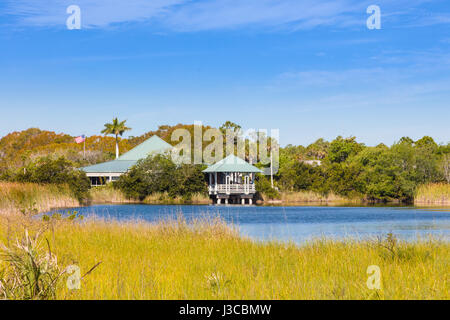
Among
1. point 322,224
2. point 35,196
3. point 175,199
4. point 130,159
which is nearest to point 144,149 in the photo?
point 130,159

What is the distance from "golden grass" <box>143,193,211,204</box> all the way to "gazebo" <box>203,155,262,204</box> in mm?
853

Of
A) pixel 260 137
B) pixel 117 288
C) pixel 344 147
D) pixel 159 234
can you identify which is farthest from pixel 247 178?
pixel 117 288

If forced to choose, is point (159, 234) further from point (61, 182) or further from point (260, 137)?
point (260, 137)

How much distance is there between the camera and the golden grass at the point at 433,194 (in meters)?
41.7

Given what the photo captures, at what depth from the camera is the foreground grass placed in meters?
6.60

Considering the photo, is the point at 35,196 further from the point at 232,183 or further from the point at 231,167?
the point at 232,183

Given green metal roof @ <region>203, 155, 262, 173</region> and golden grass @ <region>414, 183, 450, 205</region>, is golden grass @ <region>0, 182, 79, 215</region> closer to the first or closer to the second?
green metal roof @ <region>203, 155, 262, 173</region>

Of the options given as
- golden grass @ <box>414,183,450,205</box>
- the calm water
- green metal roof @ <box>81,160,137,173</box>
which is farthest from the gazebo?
the calm water

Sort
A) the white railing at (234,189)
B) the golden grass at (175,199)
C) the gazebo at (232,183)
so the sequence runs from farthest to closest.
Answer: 1. the gazebo at (232,183)
2. the white railing at (234,189)
3. the golden grass at (175,199)

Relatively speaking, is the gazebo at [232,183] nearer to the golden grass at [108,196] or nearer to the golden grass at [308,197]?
the golden grass at [308,197]

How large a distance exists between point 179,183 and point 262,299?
1652 inches

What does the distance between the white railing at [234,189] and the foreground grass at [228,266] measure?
3411 centimetres

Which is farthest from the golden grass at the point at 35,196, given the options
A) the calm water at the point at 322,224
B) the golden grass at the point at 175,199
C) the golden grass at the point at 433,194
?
the golden grass at the point at 433,194
